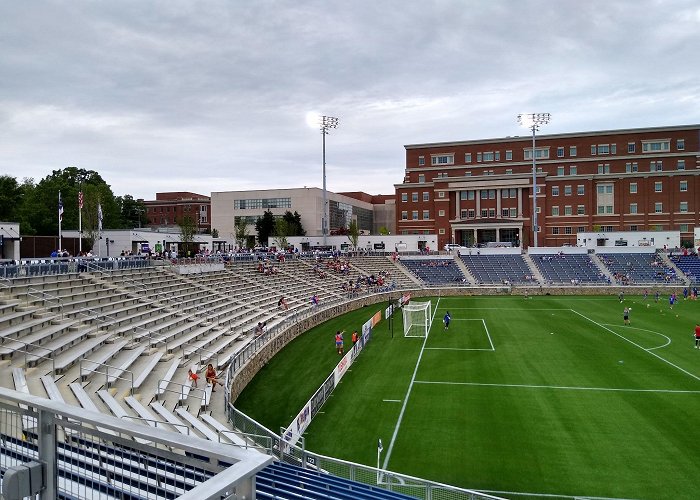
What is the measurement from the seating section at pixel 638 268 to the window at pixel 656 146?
86.2 ft

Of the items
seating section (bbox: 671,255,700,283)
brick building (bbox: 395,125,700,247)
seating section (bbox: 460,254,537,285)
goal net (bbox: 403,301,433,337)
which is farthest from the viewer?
brick building (bbox: 395,125,700,247)

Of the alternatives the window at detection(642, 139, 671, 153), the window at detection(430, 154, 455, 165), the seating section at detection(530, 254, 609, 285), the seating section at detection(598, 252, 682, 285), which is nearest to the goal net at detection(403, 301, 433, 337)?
the seating section at detection(530, 254, 609, 285)

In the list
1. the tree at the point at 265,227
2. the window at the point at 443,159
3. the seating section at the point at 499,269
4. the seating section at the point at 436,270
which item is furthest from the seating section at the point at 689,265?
the tree at the point at 265,227

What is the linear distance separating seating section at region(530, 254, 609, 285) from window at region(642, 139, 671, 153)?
29860 mm

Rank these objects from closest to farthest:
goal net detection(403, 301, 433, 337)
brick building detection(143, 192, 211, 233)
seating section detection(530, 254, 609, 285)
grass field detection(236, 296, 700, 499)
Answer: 1. grass field detection(236, 296, 700, 499)
2. goal net detection(403, 301, 433, 337)
3. seating section detection(530, 254, 609, 285)
4. brick building detection(143, 192, 211, 233)

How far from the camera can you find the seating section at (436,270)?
70812 millimetres

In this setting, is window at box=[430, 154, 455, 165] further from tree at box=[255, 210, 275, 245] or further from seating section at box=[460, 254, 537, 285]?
tree at box=[255, 210, 275, 245]

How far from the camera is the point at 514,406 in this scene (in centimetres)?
2131

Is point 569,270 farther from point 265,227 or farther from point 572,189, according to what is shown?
point 265,227

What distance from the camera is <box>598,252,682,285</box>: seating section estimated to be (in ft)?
224

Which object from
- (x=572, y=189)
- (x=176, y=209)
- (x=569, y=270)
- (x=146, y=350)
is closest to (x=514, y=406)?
(x=146, y=350)

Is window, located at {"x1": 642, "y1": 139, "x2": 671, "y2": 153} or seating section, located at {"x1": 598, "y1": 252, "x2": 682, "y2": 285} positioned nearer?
seating section, located at {"x1": 598, "y1": 252, "x2": 682, "y2": 285}

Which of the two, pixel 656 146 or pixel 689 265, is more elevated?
pixel 656 146

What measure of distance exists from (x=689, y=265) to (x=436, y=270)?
3299 cm
